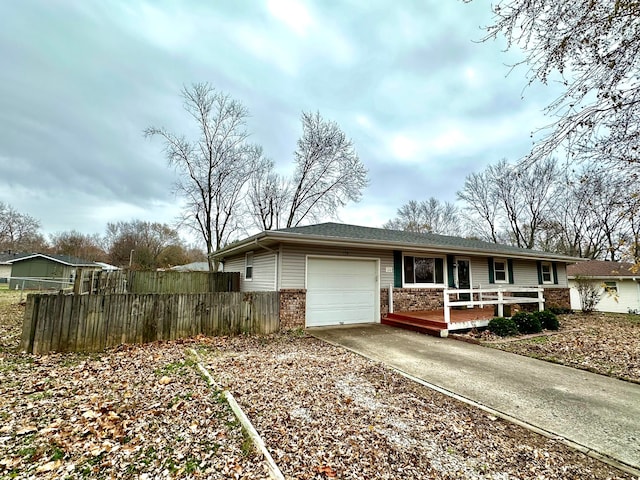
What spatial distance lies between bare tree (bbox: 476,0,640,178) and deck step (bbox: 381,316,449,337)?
204 inches

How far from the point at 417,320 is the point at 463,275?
403 centimetres

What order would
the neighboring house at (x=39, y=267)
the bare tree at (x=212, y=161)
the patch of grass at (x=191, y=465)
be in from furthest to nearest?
the neighboring house at (x=39, y=267), the bare tree at (x=212, y=161), the patch of grass at (x=191, y=465)

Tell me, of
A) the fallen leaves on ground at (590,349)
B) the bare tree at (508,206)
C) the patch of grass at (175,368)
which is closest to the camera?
the patch of grass at (175,368)

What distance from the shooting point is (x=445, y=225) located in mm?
30969

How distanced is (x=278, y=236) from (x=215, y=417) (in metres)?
4.61

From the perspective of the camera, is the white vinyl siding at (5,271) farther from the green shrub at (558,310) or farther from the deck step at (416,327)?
the green shrub at (558,310)

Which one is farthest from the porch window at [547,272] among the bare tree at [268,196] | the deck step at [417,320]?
the bare tree at [268,196]

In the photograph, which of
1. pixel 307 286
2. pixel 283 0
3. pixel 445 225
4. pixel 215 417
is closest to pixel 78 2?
pixel 283 0

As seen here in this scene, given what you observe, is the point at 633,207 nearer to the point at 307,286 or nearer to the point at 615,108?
the point at 615,108

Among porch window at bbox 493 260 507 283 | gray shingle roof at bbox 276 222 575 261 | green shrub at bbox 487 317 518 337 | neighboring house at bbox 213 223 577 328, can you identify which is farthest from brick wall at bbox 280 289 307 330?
porch window at bbox 493 260 507 283

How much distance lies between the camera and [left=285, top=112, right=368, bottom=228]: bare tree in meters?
21.5

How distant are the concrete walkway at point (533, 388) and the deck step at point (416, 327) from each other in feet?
1.85

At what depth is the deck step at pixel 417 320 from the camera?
762 centimetres

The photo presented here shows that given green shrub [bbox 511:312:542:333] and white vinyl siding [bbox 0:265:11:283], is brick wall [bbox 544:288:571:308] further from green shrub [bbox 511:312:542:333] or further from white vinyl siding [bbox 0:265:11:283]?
white vinyl siding [bbox 0:265:11:283]
